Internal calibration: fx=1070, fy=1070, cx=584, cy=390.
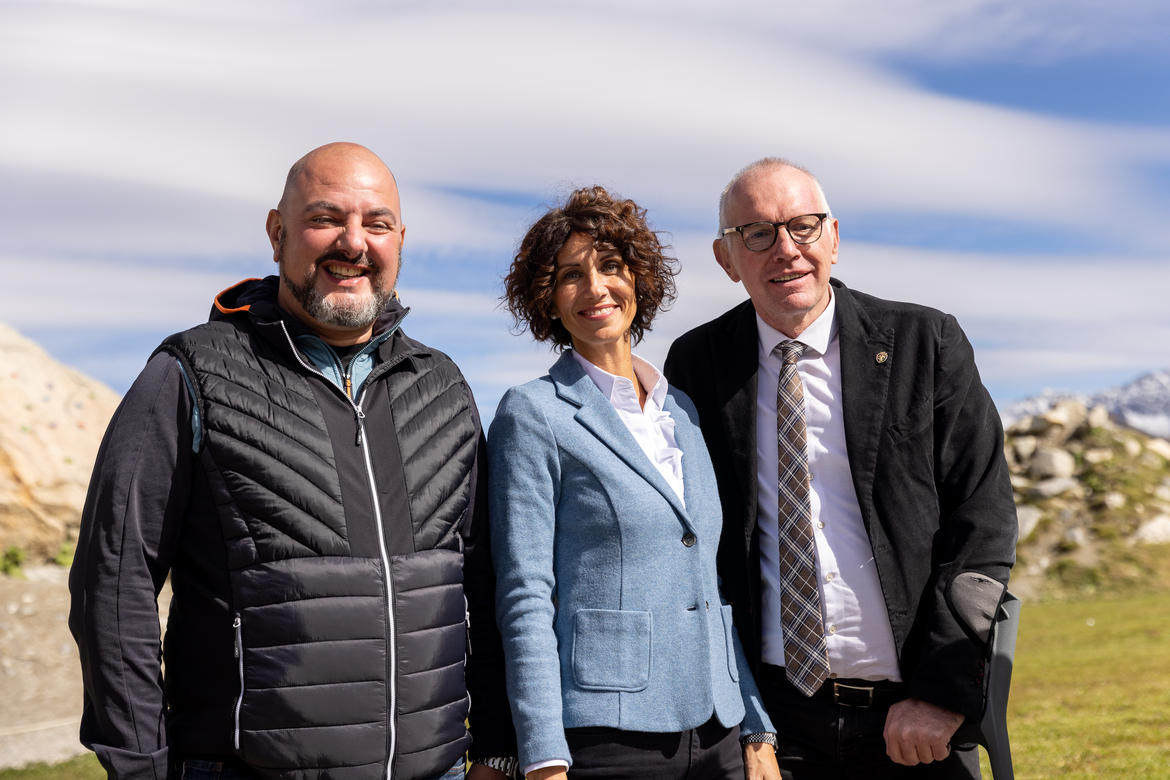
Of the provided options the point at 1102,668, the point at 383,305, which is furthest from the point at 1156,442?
the point at 383,305

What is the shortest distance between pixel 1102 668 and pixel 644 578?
31.9 feet

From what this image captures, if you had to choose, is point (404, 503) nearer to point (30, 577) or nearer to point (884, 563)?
point (884, 563)

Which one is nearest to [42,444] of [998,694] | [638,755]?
[638,755]

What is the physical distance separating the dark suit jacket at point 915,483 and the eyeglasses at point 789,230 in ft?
1.18

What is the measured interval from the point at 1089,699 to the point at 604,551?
8323 mm

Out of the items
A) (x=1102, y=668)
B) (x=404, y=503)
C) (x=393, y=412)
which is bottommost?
(x=1102, y=668)

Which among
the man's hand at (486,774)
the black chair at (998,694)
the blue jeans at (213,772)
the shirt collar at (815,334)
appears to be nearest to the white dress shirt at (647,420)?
the shirt collar at (815,334)

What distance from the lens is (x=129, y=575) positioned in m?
2.87

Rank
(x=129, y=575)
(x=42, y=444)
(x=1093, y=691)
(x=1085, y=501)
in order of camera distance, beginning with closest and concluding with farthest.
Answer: (x=129, y=575) < (x=1093, y=691) < (x=42, y=444) < (x=1085, y=501)

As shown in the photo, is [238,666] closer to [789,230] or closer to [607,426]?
[607,426]

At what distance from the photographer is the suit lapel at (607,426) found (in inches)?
134

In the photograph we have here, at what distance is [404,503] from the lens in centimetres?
316

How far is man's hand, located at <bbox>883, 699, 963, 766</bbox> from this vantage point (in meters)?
3.58

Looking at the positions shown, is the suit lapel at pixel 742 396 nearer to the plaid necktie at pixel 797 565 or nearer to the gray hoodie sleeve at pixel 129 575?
the plaid necktie at pixel 797 565
